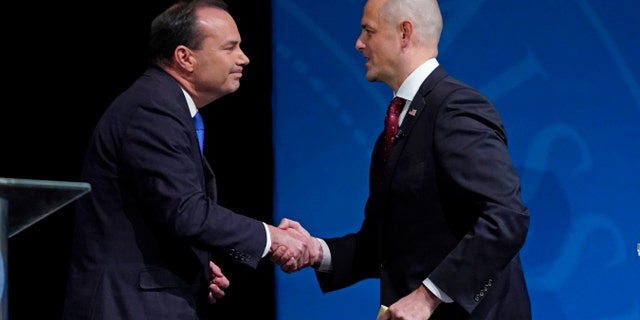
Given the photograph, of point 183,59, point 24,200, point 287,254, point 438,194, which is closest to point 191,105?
point 183,59

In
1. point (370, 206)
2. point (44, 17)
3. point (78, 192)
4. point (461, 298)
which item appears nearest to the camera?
point (78, 192)

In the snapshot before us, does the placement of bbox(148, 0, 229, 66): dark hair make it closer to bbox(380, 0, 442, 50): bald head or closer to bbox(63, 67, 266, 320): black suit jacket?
bbox(63, 67, 266, 320): black suit jacket

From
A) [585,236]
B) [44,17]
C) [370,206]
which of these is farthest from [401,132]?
[44,17]

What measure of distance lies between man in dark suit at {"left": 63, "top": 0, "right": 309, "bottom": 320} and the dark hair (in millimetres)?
131

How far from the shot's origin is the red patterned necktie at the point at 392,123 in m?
2.57

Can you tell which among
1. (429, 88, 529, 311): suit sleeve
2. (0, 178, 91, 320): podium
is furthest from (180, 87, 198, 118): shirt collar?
(0, 178, 91, 320): podium

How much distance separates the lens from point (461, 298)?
2.30 m

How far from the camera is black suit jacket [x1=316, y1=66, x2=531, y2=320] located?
2.29 meters

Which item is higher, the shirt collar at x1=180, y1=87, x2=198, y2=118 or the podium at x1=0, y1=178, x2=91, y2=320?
the shirt collar at x1=180, y1=87, x2=198, y2=118

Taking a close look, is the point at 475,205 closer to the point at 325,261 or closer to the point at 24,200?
the point at 325,261

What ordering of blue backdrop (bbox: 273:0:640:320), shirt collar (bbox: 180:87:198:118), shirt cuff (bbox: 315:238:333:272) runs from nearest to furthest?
1. shirt collar (bbox: 180:87:198:118)
2. shirt cuff (bbox: 315:238:333:272)
3. blue backdrop (bbox: 273:0:640:320)

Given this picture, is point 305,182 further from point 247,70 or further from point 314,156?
point 247,70

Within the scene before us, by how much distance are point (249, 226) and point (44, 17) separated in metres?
1.23

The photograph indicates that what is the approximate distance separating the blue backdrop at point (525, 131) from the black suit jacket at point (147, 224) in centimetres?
87
